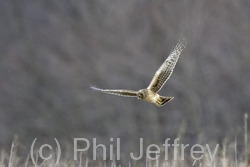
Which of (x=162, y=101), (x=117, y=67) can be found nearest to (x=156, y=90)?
(x=162, y=101)

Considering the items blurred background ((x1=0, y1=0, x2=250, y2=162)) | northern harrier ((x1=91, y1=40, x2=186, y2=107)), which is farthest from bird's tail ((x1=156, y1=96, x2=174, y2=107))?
blurred background ((x1=0, y1=0, x2=250, y2=162))

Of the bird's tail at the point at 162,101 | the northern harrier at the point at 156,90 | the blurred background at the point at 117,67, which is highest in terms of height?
the blurred background at the point at 117,67

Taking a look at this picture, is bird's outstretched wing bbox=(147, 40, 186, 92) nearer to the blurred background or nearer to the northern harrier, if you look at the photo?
the northern harrier

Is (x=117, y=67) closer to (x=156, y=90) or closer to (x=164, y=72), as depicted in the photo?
(x=164, y=72)

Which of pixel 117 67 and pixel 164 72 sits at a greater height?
pixel 117 67

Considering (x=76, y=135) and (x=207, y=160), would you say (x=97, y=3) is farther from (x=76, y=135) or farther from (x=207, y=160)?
(x=207, y=160)

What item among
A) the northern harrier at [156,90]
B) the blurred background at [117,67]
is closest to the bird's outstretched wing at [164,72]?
the northern harrier at [156,90]

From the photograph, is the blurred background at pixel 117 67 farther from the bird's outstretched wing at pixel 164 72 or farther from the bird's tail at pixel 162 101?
the bird's tail at pixel 162 101

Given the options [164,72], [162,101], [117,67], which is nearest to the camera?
[162,101]
